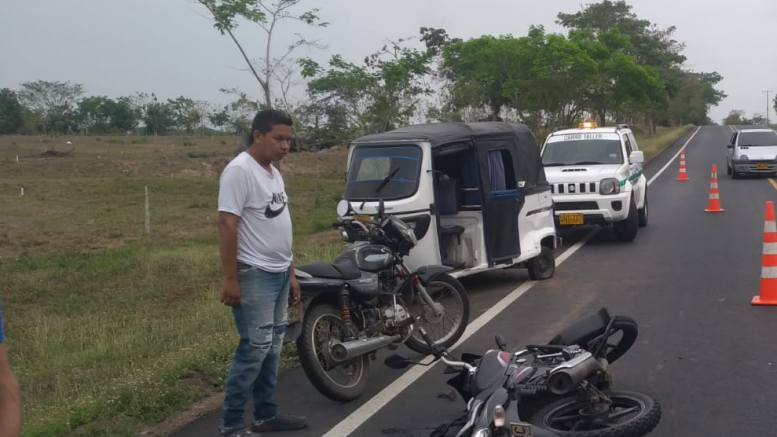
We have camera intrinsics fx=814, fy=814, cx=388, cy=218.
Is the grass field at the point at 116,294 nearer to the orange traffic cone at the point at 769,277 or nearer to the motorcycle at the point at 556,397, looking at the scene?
the motorcycle at the point at 556,397

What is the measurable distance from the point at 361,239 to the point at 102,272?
8636mm

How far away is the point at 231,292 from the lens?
500cm

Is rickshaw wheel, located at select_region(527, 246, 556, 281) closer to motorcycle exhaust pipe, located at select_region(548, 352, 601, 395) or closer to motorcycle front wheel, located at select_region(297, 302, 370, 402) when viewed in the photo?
motorcycle front wheel, located at select_region(297, 302, 370, 402)

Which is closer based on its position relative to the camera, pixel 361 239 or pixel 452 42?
pixel 361 239

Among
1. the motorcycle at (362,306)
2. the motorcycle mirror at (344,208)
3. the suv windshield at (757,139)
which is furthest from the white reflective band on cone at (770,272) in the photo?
the suv windshield at (757,139)

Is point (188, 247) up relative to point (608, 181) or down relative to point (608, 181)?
down

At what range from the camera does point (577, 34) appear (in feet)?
115

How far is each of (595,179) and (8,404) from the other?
1196 cm

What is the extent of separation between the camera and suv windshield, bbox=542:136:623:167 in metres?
14.4

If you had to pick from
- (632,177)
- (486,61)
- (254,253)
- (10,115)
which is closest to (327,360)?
(254,253)

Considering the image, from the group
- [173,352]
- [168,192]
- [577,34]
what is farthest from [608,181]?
[577,34]

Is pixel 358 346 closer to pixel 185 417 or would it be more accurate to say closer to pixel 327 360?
pixel 327 360

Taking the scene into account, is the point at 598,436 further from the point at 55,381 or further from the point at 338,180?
the point at 338,180

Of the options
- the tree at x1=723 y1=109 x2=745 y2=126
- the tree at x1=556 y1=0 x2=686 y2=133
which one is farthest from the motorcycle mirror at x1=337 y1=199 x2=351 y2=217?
the tree at x1=723 y1=109 x2=745 y2=126
